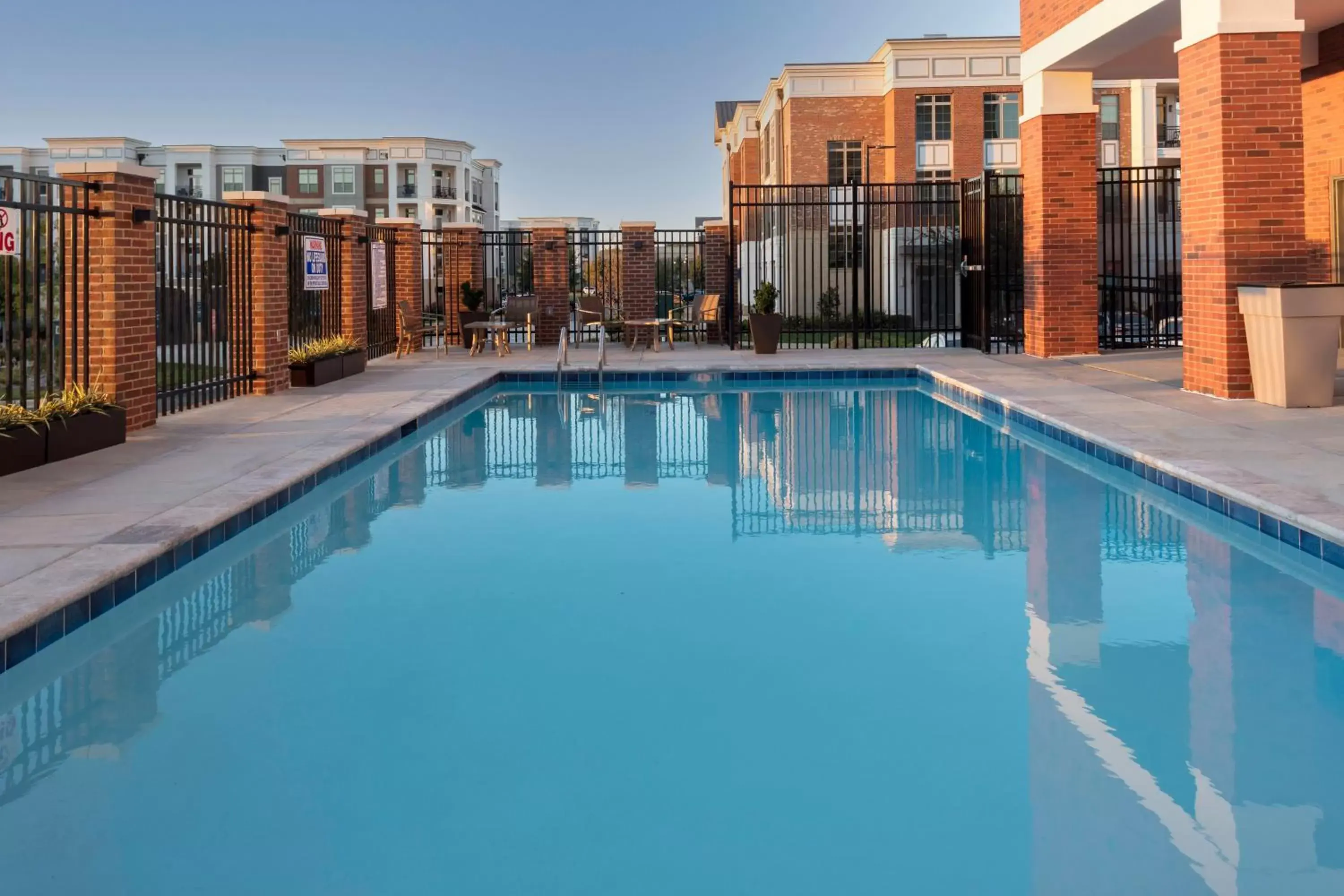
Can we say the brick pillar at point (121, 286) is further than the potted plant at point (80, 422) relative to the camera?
Yes

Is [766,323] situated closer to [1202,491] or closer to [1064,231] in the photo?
[1064,231]

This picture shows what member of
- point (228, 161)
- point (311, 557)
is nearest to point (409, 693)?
point (311, 557)

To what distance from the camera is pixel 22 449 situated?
7.80 metres

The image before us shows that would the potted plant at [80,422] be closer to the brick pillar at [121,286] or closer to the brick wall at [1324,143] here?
the brick pillar at [121,286]

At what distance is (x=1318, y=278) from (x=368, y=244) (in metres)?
11.8

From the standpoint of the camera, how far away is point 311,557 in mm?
6430

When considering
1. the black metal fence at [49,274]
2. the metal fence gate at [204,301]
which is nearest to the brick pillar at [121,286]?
the black metal fence at [49,274]

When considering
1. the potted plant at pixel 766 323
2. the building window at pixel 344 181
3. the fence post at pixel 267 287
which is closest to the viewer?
the fence post at pixel 267 287

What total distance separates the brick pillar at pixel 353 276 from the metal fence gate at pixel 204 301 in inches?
127

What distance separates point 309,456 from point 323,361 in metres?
6.01

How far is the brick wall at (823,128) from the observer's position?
36.3 metres

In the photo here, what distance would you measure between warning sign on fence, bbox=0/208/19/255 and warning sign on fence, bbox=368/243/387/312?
30.7 feet

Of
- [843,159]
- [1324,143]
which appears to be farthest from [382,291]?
[843,159]

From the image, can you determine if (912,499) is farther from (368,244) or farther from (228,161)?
(228,161)
